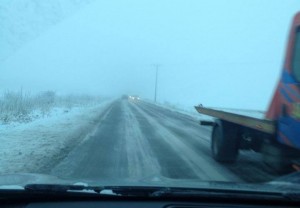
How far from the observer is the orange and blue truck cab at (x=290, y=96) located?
311 inches

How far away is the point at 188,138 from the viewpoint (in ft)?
57.8

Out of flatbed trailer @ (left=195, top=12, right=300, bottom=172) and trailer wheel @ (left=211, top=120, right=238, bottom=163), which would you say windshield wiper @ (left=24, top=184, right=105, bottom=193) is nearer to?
flatbed trailer @ (left=195, top=12, right=300, bottom=172)

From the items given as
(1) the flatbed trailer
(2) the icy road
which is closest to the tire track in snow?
(2) the icy road

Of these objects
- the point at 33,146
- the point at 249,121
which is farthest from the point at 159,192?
the point at 33,146

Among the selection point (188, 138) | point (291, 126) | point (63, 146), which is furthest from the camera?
point (188, 138)

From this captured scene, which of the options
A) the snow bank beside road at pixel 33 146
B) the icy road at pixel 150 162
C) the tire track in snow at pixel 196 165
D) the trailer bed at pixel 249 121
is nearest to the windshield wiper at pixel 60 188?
the icy road at pixel 150 162

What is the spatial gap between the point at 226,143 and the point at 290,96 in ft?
11.6

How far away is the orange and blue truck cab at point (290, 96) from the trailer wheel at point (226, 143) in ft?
9.29

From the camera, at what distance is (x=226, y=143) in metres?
11.6

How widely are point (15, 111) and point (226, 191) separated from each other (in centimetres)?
2459

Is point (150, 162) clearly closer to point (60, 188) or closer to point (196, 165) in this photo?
point (196, 165)

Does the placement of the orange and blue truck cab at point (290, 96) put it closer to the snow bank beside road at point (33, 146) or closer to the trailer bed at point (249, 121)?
the trailer bed at point (249, 121)

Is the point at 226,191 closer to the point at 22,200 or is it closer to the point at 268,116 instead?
the point at 22,200

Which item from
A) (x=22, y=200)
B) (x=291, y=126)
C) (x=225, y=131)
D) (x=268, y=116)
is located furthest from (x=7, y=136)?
(x=22, y=200)
